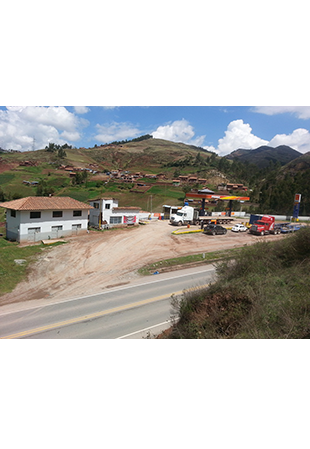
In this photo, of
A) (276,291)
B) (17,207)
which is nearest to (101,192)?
(17,207)

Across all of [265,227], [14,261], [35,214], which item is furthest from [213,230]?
[14,261]

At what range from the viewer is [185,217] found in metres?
37.4

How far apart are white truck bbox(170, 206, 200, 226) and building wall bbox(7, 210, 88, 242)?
13112mm

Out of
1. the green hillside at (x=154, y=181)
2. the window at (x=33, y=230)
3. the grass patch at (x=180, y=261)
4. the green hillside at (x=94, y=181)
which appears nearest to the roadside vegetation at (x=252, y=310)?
the grass patch at (x=180, y=261)

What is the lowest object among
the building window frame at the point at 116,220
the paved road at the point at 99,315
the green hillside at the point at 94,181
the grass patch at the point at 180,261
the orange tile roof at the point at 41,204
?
the paved road at the point at 99,315

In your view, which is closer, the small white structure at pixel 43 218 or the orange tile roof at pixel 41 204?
the small white structure at pixel 43 218

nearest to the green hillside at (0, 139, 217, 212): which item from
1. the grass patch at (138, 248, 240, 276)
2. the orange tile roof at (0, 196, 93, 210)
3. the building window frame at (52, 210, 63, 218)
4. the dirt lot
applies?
the dirt lot

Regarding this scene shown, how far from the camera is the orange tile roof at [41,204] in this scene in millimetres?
27094

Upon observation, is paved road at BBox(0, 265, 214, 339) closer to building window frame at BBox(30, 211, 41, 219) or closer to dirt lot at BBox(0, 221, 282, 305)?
dirt lot at BBox(0, 221, 282, 305)

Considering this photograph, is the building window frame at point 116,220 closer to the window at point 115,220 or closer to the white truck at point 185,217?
the window at point 115,220

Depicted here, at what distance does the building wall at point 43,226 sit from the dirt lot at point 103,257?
6.14ft

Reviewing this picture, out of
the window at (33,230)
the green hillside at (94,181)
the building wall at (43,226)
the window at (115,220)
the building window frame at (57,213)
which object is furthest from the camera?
the green hillside at (94,181)

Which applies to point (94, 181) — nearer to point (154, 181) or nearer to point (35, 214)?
point (154, 181)

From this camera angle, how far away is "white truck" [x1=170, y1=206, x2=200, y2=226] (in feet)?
120
